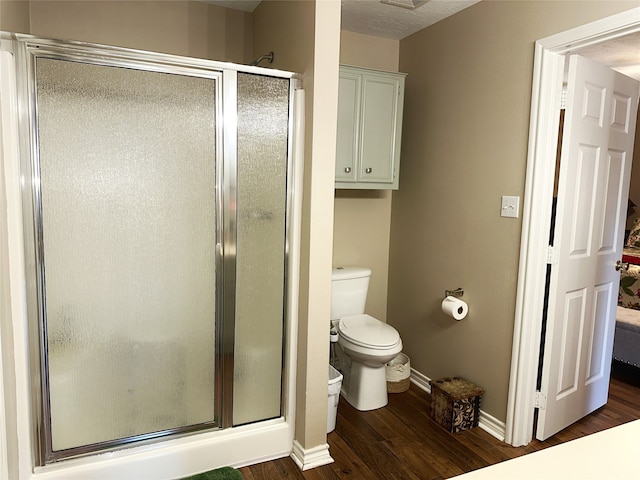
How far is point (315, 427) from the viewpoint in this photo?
236 centimetres

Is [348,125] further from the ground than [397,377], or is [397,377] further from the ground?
[348,125]

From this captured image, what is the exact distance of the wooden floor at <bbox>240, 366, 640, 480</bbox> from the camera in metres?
2.29

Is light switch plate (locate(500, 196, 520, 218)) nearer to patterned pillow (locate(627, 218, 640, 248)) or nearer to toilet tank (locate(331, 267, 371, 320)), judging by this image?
toilet tank (locate(331, 267, 371, 320))

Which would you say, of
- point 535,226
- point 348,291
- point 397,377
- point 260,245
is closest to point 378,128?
point 348,291

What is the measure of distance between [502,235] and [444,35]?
1.36m

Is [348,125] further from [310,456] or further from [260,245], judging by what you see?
[310,456]

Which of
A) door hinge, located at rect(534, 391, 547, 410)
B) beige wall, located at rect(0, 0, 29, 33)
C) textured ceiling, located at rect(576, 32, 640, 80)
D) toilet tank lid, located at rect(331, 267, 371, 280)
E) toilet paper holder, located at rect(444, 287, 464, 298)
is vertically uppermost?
textured ceiling, located at rect(576, 32, 640, 80)

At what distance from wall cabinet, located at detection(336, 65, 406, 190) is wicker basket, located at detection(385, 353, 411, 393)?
1.24 m

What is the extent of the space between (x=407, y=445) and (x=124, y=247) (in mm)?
1797

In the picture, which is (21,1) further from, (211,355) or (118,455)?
(118,455)

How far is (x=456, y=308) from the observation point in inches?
110

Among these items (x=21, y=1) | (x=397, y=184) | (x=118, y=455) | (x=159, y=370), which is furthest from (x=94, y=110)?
(x=397, y=184)

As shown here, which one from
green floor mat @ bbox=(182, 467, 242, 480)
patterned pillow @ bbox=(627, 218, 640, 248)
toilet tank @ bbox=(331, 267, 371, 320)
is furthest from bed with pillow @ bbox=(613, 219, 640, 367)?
green floor mat @ bbox=(182, 467, 242, 480)

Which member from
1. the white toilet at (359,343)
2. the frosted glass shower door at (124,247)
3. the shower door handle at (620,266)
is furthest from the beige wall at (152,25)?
the shower door handle at (620,266)
